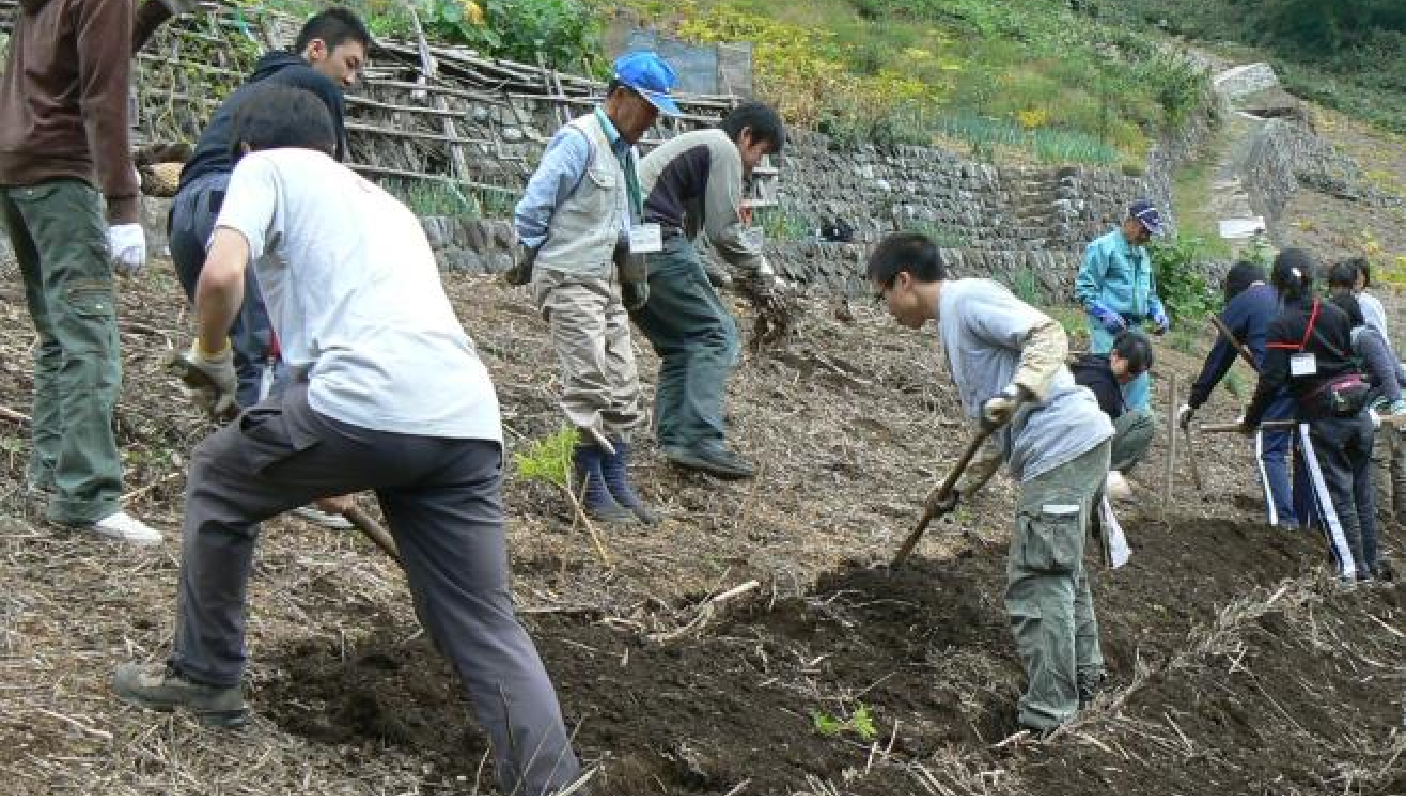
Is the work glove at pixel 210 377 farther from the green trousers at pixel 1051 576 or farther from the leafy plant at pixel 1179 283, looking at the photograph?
the leafy plant at pixel 1179 283

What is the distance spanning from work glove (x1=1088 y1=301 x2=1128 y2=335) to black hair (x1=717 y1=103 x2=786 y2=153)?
3423 millimetres

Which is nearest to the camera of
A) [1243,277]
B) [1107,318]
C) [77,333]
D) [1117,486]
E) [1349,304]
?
[77,333]

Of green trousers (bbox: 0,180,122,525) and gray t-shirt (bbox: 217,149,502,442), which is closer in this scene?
→ gray t-shirt (bbox: 217,149,502,442)

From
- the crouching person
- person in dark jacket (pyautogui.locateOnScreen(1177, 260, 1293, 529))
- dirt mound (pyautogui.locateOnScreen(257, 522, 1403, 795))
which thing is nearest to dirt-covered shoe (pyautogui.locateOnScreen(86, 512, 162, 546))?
dirt mound (pyautogui.locateOnScreen(257, 522, 1403, 795))

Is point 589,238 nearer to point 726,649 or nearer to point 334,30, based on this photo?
point 334,30

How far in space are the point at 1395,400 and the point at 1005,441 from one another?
618 centimetres

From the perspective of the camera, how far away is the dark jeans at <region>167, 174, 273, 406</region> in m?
5.32

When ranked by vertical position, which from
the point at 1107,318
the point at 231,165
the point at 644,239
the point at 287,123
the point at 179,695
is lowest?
the point at 1107,318

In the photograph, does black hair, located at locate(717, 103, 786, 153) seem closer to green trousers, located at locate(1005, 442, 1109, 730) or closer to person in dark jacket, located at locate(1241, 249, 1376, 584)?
green trousers, located at locate(1005, 442, 1109, 730)

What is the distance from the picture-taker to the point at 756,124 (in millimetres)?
7719

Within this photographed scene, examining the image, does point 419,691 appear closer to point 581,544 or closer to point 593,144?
point 581,544

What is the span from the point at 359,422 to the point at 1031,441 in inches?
103

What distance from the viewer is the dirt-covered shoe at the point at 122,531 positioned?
5406mm

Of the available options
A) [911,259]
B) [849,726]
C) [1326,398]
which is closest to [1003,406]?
[911,259]
